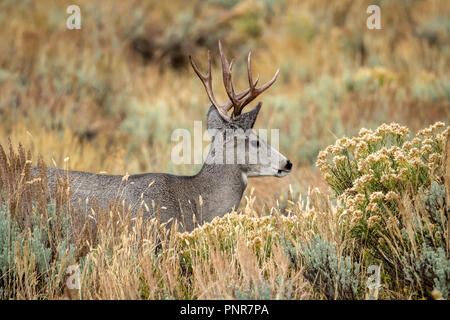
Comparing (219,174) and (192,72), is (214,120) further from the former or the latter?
(192,72)

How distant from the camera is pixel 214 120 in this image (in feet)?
22.4

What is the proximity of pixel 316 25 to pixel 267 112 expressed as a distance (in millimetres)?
5746

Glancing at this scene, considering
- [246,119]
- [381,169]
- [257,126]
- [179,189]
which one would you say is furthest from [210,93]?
[257,126]

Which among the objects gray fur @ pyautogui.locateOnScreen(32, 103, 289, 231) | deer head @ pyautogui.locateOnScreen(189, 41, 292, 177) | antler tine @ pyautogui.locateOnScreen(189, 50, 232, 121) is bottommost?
gray fur @ pyautogui.locateOnScreen(32, 103, 289, 231)

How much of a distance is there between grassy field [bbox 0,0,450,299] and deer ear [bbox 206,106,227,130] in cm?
88

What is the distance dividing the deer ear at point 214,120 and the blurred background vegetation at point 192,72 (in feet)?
4.15

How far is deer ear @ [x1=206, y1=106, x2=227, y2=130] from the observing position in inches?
266

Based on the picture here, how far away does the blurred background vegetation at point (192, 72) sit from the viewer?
37.0ft

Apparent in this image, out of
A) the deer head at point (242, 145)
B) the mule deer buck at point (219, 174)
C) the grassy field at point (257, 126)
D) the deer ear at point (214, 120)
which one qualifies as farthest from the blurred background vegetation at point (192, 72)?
the deer ear at point (214, 120)

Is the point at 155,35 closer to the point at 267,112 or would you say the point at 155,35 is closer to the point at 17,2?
the point at 17,2

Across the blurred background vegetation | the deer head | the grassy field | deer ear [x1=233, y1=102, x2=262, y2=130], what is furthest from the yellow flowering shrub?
the blurred background vegetation

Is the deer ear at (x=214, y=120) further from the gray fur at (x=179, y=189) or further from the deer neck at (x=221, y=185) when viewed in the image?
the deer neck at (x=221, y=185)

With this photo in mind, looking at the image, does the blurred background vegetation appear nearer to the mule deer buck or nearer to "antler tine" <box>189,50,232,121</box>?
the mule deer buck
